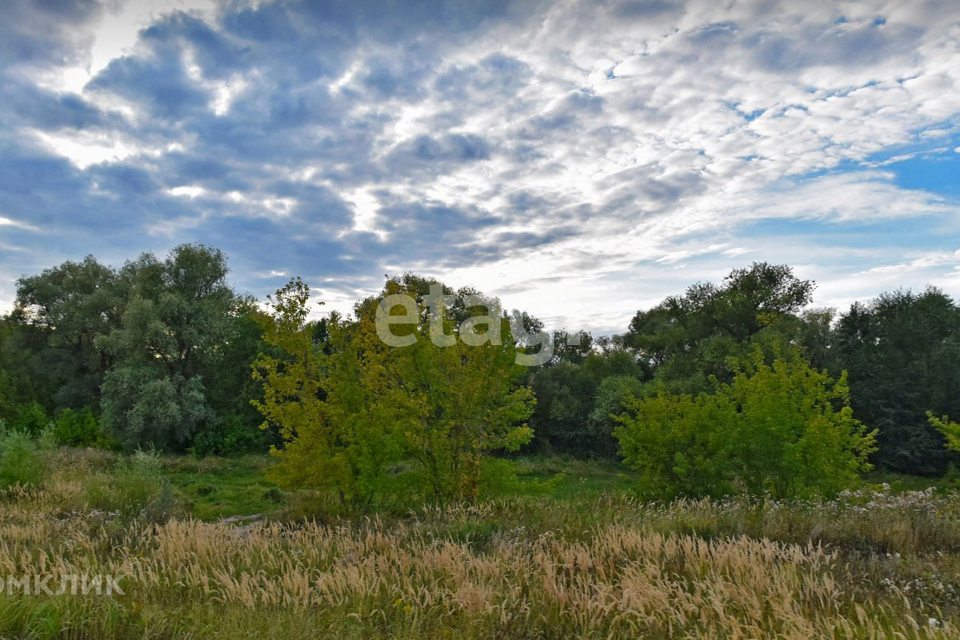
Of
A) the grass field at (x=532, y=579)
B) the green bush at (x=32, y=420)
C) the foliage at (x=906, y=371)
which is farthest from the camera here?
the green bush at (x=32, y=420)

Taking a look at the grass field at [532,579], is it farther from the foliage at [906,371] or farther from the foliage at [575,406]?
the foliage at [575,406]

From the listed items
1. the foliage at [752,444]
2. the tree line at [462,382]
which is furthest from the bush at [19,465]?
the foliage at [752,444]

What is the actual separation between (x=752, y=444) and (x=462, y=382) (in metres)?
6.14

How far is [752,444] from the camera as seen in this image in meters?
11.2

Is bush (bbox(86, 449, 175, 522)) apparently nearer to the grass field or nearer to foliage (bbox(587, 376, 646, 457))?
the grass field

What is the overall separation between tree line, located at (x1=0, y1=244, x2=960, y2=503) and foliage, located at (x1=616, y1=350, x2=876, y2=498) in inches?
2.1

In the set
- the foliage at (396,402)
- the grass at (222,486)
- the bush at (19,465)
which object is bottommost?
the grass at (222,486)

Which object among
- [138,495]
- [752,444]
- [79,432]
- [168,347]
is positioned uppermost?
[168,347]

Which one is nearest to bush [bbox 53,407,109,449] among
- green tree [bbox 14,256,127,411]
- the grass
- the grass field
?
Answer: green tree [bbox 14,256,127,411]

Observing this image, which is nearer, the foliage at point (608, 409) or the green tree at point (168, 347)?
the green tree at point (168, 347)

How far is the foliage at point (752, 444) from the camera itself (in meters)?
11.0

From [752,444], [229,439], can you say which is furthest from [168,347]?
[752,444]

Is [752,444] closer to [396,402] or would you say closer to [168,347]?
[396,402]

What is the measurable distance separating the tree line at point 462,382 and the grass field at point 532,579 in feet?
8.90
